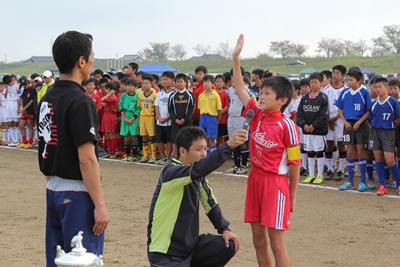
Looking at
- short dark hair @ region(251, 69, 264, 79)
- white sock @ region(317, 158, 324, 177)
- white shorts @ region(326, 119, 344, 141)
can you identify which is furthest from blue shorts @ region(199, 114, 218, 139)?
white sock @ region(317, 158, 324, 177)

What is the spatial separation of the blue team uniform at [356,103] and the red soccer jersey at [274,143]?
211 inches

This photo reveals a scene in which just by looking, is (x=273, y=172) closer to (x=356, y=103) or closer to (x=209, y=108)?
(x=356, y=103)

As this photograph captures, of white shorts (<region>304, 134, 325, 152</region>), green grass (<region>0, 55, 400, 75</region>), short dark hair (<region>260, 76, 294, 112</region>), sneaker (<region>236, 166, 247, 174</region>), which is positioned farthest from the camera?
green grass (<region>0, 55, 400, 75</region>)

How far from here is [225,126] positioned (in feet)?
46.5

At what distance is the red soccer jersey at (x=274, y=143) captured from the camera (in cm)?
546

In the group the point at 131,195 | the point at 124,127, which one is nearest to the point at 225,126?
the point at 124,127

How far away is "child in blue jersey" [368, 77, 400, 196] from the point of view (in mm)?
10141

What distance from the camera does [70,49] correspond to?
4020mm

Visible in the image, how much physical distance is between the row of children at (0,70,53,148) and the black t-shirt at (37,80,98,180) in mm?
12957

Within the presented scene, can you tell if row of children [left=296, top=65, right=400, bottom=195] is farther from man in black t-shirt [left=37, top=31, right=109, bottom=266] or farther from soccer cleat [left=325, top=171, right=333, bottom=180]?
man in black t-shirt [left=37, top=31, right=109, bottom=266]

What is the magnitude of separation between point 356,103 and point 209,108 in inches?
146

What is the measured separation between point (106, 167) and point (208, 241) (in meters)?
9.08

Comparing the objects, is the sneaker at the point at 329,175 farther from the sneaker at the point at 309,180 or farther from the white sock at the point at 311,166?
the sneaker at the point at 309,180

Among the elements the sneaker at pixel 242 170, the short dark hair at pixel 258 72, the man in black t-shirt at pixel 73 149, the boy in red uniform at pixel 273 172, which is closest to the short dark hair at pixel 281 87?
the boy in red uniform at pixel 273 172
